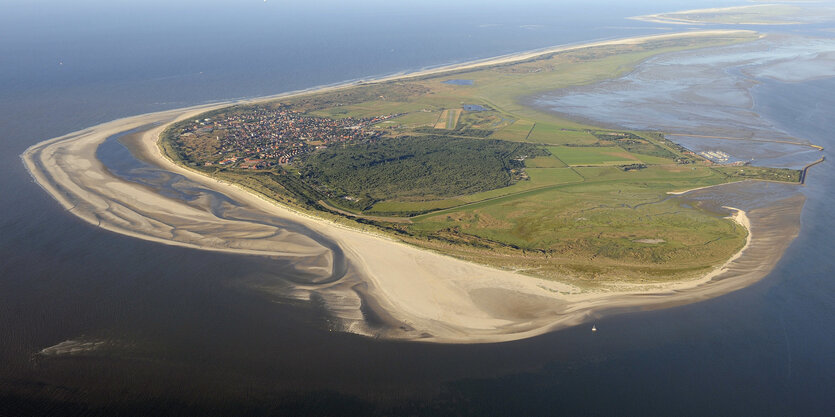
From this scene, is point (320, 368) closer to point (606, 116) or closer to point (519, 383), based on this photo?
point (519, 383)

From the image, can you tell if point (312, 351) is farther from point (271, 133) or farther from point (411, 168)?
point (271, 133)

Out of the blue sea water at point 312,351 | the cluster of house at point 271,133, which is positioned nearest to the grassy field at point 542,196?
the cluster of house at point 271,133

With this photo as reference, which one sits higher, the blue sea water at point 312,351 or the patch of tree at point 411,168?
the patch of tree at point 411,168

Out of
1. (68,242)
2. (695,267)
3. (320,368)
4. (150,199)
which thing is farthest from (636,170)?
(68,242)

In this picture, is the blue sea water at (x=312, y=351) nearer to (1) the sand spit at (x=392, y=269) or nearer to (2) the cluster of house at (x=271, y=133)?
(1) the sand spit at (x=392, y=269)

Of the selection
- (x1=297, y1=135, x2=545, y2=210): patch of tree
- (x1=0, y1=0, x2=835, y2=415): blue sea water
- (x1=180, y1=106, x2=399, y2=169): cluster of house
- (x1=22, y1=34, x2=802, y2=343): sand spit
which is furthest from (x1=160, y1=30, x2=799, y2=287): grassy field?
(x1=0, y1=0, x2=835, y2=415): blue sea water

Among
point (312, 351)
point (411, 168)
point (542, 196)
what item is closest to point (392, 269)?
point (312, 351)

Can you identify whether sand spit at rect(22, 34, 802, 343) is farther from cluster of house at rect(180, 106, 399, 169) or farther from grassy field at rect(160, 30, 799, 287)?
cluster of house at rect(180, 106, 399, 169)
